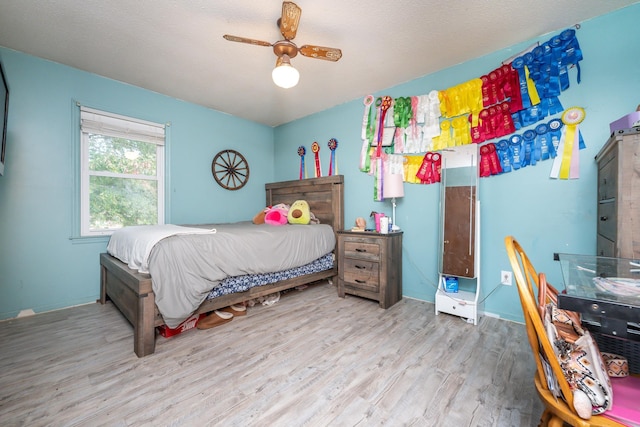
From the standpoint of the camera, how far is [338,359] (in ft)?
5.67

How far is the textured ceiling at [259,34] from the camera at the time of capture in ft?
6.13

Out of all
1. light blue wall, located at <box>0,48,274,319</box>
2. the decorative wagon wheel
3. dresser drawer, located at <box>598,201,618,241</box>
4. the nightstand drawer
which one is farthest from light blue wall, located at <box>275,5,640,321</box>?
light blue wall, located at <box>0,48,274,319</box>

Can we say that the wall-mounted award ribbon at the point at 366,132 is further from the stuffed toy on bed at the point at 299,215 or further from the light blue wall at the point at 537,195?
the stuffed toy on bed at the point at 299,215

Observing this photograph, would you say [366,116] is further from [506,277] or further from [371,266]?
[506,277]

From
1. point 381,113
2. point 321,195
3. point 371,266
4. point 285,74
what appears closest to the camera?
point 285,74

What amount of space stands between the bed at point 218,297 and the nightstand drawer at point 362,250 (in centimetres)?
50

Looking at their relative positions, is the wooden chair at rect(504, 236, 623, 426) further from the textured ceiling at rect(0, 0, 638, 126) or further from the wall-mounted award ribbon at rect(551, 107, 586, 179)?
the textured ceiling at rect(0, 0, 638, 126)

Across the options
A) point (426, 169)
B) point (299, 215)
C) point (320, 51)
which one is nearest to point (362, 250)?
point (299, 215)

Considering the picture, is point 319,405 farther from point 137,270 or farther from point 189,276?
point 137,270

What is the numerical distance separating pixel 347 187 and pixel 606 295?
2.89m

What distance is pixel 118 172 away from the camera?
3.05 meters

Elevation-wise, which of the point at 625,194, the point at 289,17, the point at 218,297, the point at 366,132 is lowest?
the point at 218,297

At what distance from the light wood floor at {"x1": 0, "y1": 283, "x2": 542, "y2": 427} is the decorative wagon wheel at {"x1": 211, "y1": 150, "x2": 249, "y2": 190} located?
87.9 inches

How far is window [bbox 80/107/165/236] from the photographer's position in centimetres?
282
